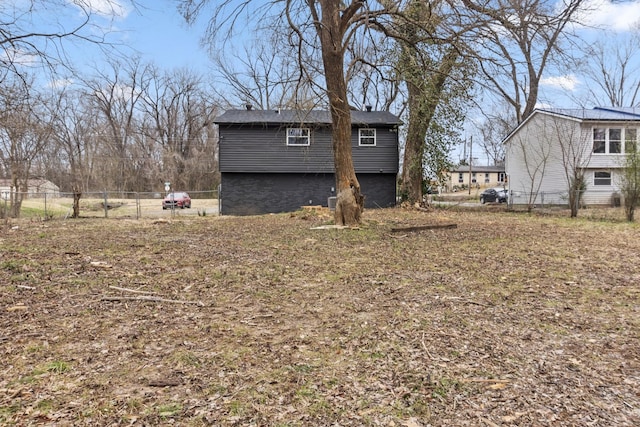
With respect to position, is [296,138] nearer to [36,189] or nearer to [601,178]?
[36,189]

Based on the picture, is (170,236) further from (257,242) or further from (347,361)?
(347,361)

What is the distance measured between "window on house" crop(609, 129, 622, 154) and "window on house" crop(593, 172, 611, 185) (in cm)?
130

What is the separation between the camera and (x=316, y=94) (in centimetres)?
988

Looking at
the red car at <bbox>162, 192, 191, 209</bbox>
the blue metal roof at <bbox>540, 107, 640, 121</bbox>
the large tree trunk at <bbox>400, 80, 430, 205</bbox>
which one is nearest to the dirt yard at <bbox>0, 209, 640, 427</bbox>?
the large tree trunk at <bbox>400, 80, 430, 205</bbox>

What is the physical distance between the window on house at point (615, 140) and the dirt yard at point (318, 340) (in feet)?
62.3

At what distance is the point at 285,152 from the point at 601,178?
1737cm

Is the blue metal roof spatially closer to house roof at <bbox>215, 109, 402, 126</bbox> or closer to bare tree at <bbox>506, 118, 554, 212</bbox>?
bare tree at <bbox>506, 118, 554, 212</bbox>

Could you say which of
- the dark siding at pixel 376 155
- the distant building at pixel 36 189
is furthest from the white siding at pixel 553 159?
the distant building at pixel 36 189

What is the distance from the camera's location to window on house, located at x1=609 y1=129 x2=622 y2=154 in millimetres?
21484

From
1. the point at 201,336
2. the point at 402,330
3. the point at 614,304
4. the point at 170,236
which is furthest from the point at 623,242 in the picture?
the point at 170,236

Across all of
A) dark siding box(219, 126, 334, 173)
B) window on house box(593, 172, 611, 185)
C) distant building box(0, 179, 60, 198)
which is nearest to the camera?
distant building box(0, 179, 60, 198)

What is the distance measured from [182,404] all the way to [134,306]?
80.6 inches

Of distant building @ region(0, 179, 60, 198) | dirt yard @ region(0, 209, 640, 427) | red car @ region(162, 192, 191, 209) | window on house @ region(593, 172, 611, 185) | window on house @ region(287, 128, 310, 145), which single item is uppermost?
window on house @ region(287, 128, 310, 145)

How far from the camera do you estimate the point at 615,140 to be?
2150cm
